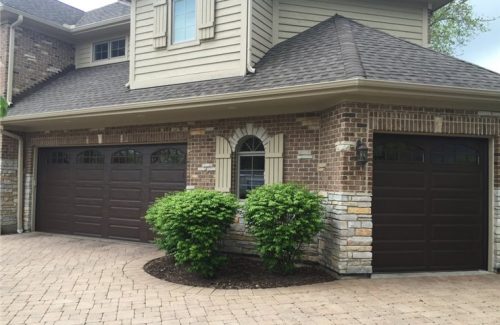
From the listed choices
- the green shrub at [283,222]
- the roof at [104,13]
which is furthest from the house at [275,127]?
the roof at [104,13]

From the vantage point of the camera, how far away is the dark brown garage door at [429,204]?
625 centimetres

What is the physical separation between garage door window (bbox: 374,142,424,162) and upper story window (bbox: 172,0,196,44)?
444cm

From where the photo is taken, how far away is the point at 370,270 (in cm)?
589

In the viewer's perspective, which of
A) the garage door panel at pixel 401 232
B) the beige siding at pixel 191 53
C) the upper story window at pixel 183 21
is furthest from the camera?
the upper story window at pixel 183 21

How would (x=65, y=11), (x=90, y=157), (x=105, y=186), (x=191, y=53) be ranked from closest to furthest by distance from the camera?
1. (x=191, y=53)
2. (x=105, y=186)
3. (x=90, y=157)
4. (x=65, y=11)

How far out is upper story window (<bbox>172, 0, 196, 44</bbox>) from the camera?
27.2ft

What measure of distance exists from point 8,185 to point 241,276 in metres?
7.41

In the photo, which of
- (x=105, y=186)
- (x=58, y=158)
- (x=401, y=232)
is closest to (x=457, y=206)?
(x=401, y=232)

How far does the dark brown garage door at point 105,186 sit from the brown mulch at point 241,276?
2.23 metres

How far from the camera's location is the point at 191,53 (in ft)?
26.8

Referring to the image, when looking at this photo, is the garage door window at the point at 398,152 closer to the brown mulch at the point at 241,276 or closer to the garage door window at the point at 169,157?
the brown mulch at the point at 241,276

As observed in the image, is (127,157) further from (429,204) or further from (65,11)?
(65,11)

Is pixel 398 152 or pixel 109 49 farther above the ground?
pixel 109 49

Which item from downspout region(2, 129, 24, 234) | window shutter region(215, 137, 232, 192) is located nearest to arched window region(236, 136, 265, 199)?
window shutter region(215, 137, 232, 192)
